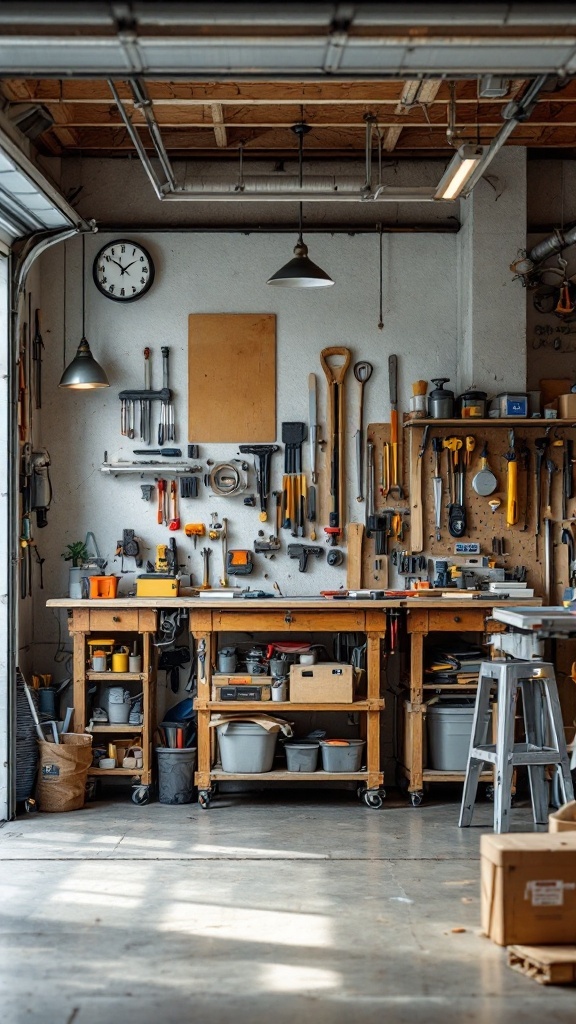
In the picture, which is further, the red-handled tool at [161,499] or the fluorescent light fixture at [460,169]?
the red-handled tool at [161,499]

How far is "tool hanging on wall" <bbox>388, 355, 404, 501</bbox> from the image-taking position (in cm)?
651

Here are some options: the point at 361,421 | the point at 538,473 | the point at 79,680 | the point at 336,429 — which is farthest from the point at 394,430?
the point at 79,680

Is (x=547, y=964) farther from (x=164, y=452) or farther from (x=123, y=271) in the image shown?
(x=123, y=271)

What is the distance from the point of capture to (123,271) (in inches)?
259

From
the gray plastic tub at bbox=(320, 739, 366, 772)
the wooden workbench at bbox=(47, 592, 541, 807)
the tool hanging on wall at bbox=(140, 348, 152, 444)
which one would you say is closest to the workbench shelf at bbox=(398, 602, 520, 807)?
the wooden workbench at bbox=(47, 592, 541, 807)

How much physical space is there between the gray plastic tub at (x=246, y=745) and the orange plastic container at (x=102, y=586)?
101 centimetres

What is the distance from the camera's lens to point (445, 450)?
6484 millimetres

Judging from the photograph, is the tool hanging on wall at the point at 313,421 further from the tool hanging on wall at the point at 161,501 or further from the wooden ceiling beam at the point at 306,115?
the wooden ceiling beam at the point at 306,115

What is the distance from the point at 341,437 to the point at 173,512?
1.13 metres

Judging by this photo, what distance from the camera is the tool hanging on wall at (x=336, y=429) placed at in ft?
21.4

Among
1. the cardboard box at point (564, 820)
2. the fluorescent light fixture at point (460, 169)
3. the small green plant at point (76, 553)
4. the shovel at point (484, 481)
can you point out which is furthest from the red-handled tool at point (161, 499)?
the cardboard box at point (564, 820)

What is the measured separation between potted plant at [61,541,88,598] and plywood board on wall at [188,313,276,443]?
→ 0.96 metres

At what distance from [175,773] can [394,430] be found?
241 centimetres

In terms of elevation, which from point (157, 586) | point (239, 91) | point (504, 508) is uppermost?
point (239, 91)
